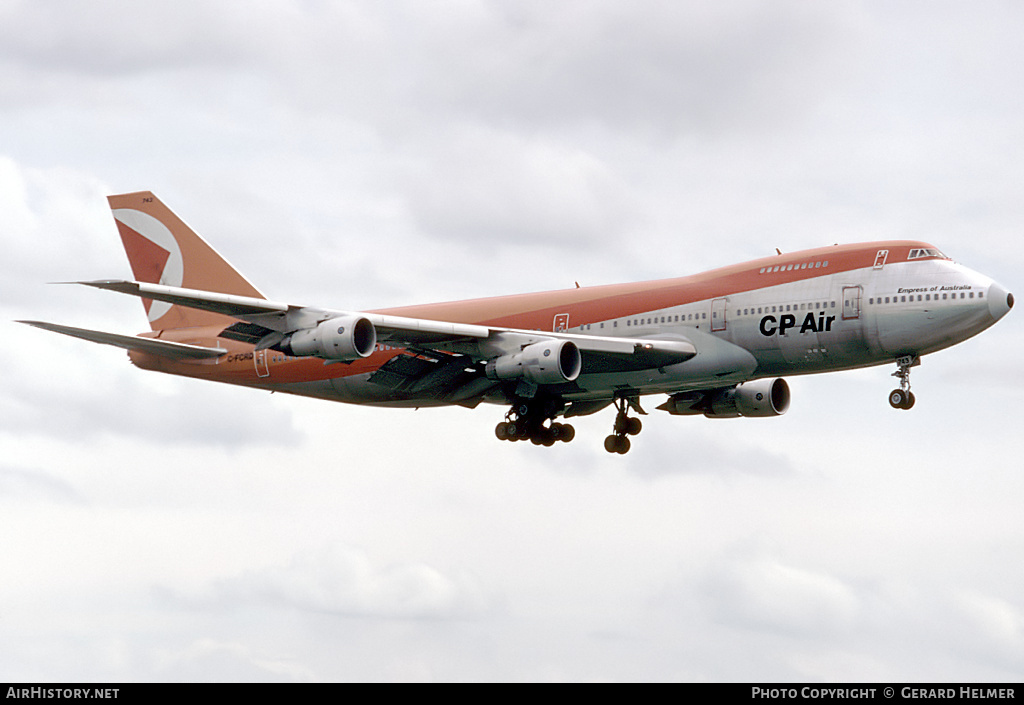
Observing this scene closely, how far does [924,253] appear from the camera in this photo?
38656 millimetres

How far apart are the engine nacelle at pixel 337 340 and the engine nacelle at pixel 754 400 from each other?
1547 centimetres

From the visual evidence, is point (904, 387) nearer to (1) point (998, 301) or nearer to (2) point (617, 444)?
(1) point (998, 301)

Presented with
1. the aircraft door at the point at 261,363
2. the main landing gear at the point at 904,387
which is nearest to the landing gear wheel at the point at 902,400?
the main landing gear at the point at 904,387

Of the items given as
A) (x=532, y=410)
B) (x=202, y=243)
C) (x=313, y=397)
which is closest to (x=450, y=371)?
(x=532, y=410)

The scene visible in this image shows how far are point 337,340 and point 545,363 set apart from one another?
6701 mm

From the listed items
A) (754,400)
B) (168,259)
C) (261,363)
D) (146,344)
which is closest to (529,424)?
(754,400)

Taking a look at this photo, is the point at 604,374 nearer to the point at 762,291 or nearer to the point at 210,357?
the point at 762,291

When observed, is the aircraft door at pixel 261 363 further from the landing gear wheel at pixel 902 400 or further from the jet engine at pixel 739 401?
the landing gear wheel at pixel 902 400

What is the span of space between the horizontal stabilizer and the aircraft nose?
1111 inches

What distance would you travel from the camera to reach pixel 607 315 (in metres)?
42.6

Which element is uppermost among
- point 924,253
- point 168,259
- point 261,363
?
point 168,259

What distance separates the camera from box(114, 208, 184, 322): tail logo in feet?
166

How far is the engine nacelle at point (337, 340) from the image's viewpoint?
36.1 metres
